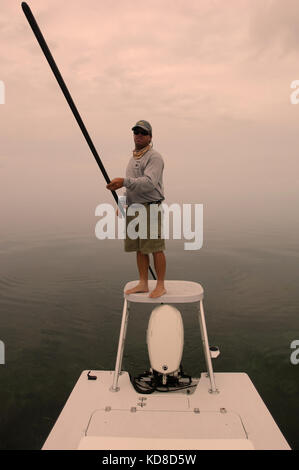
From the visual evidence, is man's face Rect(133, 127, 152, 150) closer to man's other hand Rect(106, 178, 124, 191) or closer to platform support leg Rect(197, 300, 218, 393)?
man's other hand Rect(106, 178, 124, 191)

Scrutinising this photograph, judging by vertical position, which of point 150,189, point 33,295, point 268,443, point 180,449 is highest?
point 150,189

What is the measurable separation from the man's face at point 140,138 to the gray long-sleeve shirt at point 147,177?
0.38 feet

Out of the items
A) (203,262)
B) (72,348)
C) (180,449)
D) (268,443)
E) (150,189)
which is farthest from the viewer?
(203,262)

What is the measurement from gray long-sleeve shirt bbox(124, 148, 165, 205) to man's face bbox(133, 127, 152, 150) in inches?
4.6

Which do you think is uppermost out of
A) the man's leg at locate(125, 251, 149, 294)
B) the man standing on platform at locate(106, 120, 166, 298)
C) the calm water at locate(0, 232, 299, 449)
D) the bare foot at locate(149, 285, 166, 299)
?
the man standing on platform at locate(106, 120, 166, 298)

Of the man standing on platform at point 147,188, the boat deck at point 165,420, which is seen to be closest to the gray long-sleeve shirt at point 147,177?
the man standing on platform at point 147,188

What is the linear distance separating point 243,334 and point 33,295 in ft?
42.4

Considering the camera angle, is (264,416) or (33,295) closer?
(264,416)

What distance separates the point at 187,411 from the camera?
10.8 feet

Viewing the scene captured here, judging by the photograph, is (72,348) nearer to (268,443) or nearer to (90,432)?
(90,432)

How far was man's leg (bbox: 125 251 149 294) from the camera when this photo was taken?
3.92 metres

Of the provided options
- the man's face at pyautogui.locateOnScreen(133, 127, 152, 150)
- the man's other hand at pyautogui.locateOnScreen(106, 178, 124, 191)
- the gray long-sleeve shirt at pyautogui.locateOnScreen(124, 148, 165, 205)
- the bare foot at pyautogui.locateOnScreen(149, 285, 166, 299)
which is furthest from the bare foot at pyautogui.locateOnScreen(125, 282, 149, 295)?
the man's face at pyautogui.locateOnScreen(133, 127, 152, 150)

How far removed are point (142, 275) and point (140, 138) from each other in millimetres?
1739

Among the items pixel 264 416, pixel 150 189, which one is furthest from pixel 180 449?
pixel 150 189
